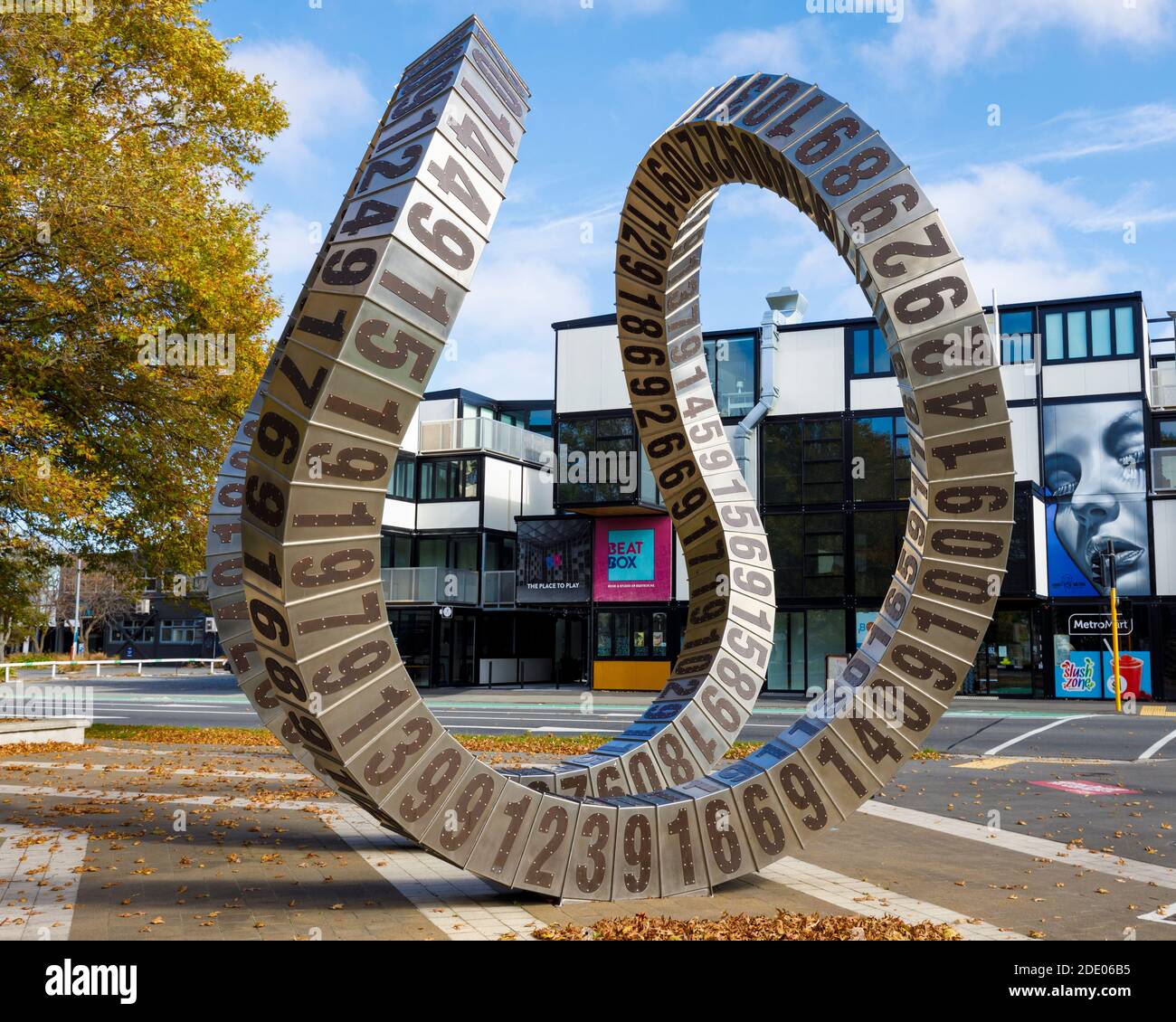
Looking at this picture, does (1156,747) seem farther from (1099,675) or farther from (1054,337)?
(1054,337)

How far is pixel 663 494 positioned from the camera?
1162 cm

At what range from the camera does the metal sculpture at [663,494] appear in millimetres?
6723

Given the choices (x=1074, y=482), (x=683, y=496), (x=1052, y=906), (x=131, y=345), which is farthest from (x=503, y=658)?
(x=1052, y=906)

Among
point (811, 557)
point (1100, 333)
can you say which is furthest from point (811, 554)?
point (1100, 333)

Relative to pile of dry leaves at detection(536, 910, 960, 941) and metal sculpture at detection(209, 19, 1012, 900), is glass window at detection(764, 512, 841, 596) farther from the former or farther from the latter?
pile of dry leaves at detection(536, 910, 960, 941)

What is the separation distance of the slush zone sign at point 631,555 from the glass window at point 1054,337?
1498 cm

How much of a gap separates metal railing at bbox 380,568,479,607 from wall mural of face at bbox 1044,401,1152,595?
856 inches

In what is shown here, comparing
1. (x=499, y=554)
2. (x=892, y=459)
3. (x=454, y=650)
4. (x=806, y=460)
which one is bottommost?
(x=454, y=650)

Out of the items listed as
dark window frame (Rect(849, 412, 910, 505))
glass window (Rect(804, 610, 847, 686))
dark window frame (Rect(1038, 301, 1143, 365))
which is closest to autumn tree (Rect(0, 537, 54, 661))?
glass window (Rect(804, 610, 847, 686))

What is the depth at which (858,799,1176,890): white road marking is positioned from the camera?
31.7ft

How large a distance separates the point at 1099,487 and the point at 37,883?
118ft

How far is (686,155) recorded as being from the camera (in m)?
9.94
